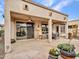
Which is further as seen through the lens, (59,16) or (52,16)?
(59,16)

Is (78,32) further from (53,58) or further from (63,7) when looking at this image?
(53,58)

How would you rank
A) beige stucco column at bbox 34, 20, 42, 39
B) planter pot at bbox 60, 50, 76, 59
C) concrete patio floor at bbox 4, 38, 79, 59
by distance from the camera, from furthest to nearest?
beige stucco column at bbox 34, 20, 42, 39 < concrete patio floor at bbox 4, 38, 79, 59 < planter pot at bbox 60, 50, 76, 59

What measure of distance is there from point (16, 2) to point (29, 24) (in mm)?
7553

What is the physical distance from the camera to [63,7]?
22.7 metres

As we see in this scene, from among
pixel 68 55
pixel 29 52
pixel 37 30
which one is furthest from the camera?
pixel 37 30

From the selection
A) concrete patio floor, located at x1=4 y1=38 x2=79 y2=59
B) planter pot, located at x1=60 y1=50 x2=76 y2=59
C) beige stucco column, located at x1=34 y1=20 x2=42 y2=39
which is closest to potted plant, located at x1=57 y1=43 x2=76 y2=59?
planter pot, located at x1=60 y1=50 x2=76 y2=59

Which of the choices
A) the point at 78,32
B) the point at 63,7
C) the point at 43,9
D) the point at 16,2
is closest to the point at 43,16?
the point at 43,9

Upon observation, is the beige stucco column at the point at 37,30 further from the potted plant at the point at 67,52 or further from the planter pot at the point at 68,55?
the planter pot at the point at 68,55

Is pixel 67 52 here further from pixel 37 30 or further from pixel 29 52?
pixel 37 30

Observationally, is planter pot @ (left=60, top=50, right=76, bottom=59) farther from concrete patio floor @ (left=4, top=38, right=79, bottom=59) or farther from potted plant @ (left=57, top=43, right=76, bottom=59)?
concrete patio floor @ (left=4, top=38, right=79, bottom=59)

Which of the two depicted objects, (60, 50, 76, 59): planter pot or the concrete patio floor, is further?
the concrete patio floor

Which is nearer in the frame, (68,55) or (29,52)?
(68,55)

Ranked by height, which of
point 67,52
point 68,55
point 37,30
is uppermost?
point 37,30

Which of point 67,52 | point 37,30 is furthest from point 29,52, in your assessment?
point 37,30
